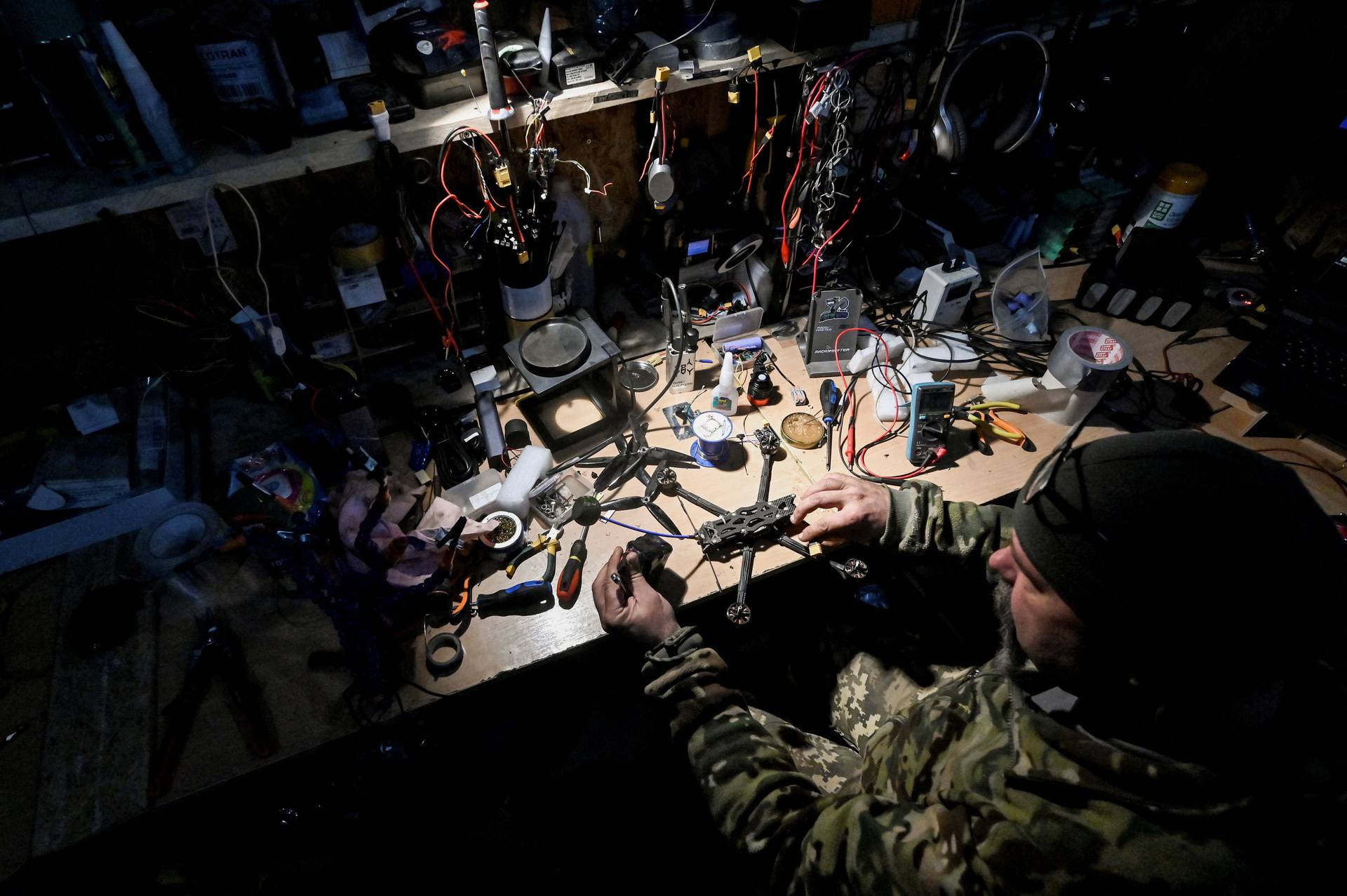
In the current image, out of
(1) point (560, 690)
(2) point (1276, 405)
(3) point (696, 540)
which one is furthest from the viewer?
(1) point (560, 690)

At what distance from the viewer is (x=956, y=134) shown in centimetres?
224

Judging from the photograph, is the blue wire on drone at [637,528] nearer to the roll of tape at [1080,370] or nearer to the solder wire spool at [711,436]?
the solder wire spool at [711,436]

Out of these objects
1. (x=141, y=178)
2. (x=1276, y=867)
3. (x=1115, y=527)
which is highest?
(x=141, y=178)

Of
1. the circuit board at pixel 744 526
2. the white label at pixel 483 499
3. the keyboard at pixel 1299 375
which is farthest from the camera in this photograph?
the keyboard at pixel 1299 375

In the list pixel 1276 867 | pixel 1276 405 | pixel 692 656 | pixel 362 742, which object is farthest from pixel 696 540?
pixel 1276 405

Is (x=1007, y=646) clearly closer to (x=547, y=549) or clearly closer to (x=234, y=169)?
(x=547, y=549)

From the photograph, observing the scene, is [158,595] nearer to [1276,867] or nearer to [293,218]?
[293,218]

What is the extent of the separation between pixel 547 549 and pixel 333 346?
1.04 m

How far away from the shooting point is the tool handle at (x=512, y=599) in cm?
184

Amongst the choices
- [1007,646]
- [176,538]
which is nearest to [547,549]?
[176,538]

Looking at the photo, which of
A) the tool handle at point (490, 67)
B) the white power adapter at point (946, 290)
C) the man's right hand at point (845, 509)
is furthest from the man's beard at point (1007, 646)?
the tool handle at point (490, 67)

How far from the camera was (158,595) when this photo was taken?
1.85 meters

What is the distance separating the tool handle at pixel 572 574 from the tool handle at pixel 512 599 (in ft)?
0.13

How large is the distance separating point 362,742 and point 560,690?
956 mm
